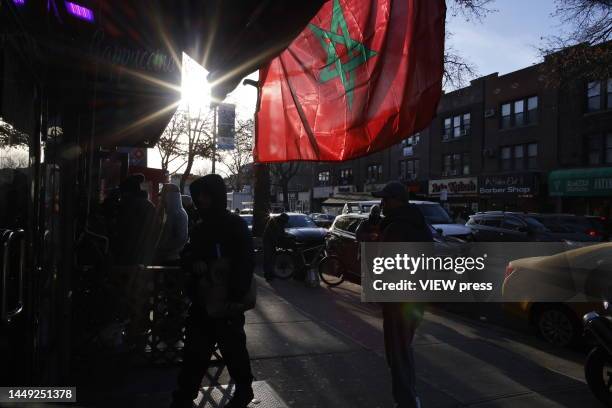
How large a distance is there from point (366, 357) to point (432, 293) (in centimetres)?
421

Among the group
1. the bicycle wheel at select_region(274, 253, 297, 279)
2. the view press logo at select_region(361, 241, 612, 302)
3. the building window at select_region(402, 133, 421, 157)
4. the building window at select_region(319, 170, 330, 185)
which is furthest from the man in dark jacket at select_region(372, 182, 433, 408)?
the building window at select_region(319, 170, 330, 185)

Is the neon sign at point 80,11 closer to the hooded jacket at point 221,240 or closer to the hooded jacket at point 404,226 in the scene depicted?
the hooded jacket at point 221,240

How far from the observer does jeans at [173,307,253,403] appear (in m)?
3.83

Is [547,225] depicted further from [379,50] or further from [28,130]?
[28,130]

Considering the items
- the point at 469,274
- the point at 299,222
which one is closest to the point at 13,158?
the point at 469,274

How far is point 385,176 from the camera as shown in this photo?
49.0m

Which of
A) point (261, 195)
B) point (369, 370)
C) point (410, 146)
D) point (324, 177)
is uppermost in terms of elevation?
point (410, 146)

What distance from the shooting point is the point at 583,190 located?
28875 mm

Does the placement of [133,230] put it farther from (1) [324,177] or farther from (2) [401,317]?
(1) [324,177]

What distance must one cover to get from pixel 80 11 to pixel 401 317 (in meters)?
3.23

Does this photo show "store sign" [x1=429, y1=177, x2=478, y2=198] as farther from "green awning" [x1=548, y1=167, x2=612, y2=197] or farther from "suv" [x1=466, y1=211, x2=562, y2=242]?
"suv" [x1=466, y1=211, x2=562, y2=242]

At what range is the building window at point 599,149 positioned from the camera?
28.6m

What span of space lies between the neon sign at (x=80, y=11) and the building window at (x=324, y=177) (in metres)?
55.9

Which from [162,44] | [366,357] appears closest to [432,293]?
[366,357]
